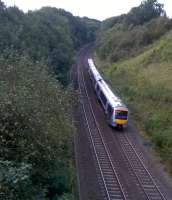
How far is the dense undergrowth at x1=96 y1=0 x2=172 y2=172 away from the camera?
31.5 meters

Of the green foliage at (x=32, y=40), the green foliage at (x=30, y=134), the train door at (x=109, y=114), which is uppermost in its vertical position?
the green foliage at (x=32, y=40)

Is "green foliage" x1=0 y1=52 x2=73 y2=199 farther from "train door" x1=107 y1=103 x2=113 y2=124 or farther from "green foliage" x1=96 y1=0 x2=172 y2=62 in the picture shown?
"green foliage" x1=96 y1=0 x2=172 y2=62

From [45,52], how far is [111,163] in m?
18.5

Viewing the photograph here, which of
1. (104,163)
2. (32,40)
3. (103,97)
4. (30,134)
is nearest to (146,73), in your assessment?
(103,97)

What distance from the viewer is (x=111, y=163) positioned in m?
25.2

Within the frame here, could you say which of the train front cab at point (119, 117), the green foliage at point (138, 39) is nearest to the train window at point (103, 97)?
the train front cab at point (119, 117)

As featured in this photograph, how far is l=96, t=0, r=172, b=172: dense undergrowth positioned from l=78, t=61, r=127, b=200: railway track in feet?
12.6

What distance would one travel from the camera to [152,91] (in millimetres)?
38969

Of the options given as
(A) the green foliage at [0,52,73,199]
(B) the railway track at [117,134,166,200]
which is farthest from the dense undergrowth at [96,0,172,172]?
(A) the green foliage at [0,52,73,199]

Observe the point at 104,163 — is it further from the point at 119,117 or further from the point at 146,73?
the point at 146,73

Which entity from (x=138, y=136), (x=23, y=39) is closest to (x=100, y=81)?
(x=23, y=39)

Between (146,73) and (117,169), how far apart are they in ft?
81.4

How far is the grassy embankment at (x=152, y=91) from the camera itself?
29386mm

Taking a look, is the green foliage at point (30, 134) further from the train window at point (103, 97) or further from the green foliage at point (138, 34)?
the green foliage at point (138, 34)
